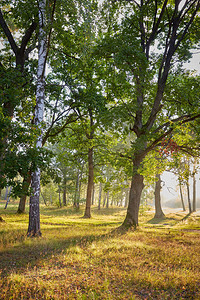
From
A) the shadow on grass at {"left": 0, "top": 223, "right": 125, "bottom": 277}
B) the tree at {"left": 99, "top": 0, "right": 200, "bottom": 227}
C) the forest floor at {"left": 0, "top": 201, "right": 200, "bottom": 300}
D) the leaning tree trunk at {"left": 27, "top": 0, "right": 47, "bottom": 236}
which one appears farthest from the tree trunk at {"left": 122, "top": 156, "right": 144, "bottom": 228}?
the leaning tree trunk at {"left": 27, "top": 0, "right": 47, "bottom": 236}

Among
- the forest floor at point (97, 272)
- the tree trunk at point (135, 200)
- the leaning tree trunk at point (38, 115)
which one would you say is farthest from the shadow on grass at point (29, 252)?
the tree trunk at point (135, 200)

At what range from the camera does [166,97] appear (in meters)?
13.9

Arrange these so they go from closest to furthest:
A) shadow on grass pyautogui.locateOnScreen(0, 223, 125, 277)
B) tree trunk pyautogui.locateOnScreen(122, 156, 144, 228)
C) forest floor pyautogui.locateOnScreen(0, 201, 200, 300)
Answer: forest floor pyautogui.locateOnScreen(0, 201, 200, 300), shadow on grass pyautogui.locateOnScreen(0, 223, 125, 277), tree trunk pyautogui.locateOnScreen(122, 156, 144, 228)

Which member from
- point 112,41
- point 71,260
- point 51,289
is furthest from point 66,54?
point 51,289

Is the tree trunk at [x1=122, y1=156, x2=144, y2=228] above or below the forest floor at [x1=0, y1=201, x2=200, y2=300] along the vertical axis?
above

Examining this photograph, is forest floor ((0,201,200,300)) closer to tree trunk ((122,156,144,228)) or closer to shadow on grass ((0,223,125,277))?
shadow on grass ((0,223,125,277))

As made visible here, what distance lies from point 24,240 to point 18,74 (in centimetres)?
765

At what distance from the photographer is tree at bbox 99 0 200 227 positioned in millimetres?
11359

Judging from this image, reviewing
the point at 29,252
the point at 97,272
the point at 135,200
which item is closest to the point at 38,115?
the point at 29,252

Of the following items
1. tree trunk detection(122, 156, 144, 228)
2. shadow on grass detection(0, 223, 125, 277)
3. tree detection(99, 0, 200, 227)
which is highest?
tree detection(99, 0, 200, 227)

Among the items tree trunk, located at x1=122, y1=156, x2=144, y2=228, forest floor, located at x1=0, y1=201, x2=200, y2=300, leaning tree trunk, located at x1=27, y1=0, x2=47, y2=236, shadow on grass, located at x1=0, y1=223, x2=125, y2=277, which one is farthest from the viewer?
tree trunk, located at x1=122, y1=156, x2=144, y2=228

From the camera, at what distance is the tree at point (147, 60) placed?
37.3 ft

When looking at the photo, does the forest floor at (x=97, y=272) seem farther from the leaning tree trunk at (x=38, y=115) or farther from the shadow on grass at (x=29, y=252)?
the leaning tree trunk at (x=38, y=115)

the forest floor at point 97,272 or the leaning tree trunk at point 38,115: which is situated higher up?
the leaning tree trunk at point 38,115
